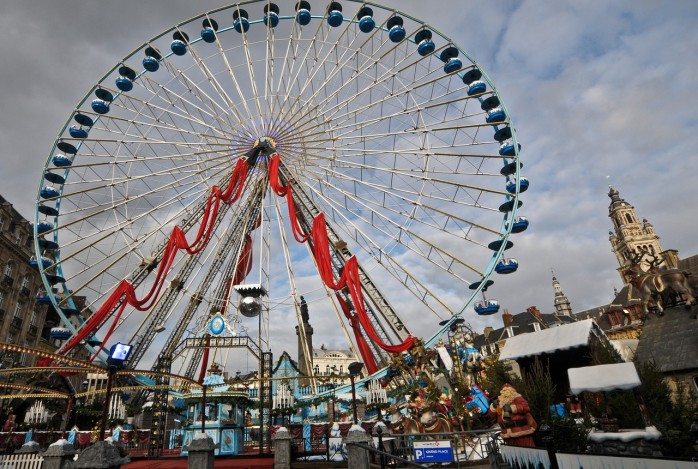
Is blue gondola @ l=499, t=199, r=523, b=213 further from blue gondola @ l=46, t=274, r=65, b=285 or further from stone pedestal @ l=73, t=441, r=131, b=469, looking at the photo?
blue gondola @ l=46, t=274, r=65, b=285

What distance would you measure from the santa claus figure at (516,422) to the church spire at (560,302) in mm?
71678

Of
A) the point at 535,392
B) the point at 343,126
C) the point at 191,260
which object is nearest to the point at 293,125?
the point at 343,126

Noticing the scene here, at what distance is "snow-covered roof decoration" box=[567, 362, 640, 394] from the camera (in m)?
9.34

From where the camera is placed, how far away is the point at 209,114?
22672mm

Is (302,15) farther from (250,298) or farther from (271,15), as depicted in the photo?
(250,298)

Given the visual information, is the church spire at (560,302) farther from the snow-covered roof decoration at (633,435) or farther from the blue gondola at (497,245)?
the snow-covered roof decoration at (633,435)

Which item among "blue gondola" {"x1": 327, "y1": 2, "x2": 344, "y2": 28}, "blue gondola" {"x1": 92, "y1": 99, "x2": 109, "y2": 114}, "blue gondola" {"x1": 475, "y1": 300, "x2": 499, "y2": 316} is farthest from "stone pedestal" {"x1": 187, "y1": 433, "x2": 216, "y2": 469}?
"blue gondola" {"x1": 327, "y1": 2, "x2": 344, "y2": 28}

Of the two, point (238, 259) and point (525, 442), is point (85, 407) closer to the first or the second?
point (238, 259)

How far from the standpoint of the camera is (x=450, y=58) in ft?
72.1

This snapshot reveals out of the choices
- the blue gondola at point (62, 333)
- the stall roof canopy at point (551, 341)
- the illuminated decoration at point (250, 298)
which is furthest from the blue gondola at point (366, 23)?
the blue gondola at point (62, 333)

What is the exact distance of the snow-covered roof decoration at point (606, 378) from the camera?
30.7ft

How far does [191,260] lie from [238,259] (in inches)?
108

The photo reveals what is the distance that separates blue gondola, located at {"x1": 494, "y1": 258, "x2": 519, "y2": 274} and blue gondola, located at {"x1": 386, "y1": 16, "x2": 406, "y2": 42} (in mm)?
12434

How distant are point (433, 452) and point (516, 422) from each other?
1948mm
